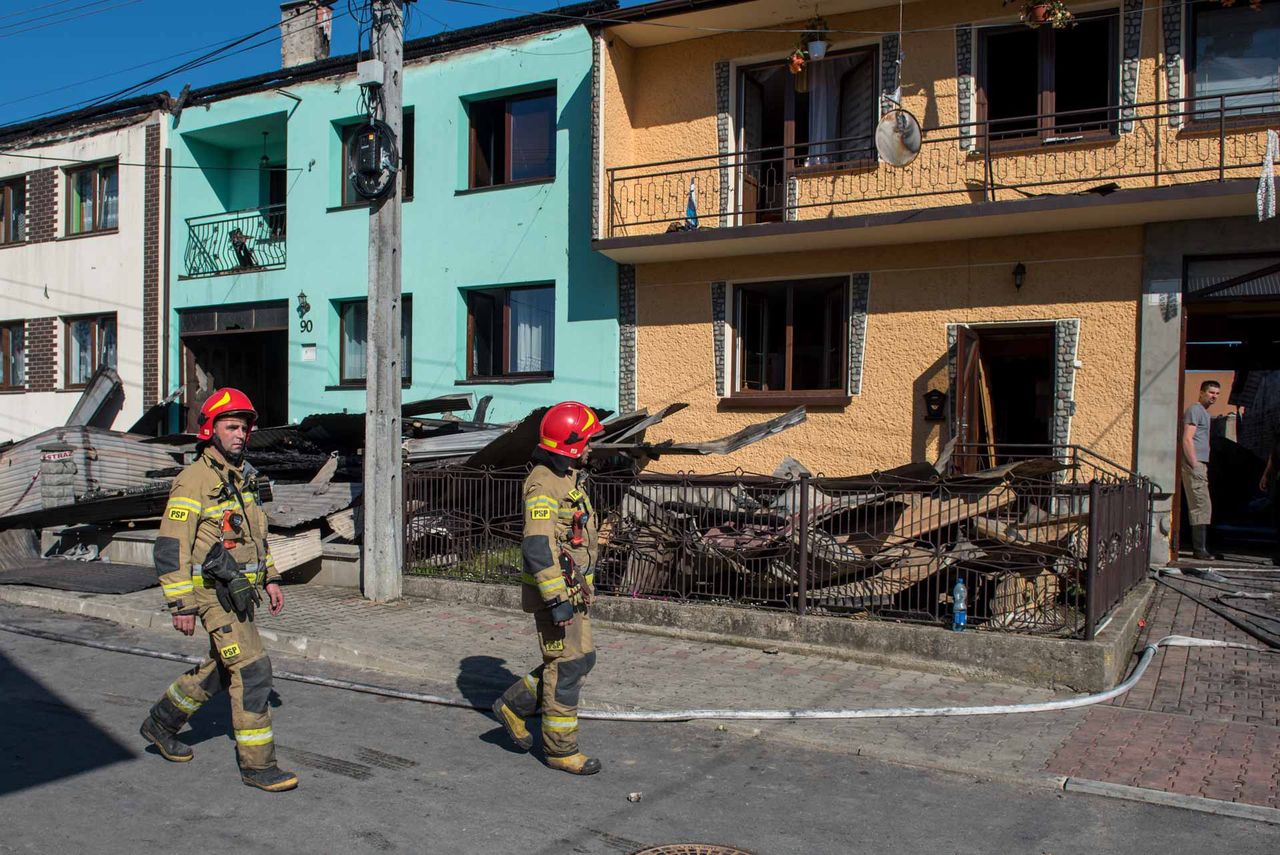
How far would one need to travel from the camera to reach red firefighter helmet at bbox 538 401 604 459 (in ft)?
17.0

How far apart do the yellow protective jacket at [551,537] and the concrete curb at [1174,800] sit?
2647 millimetres

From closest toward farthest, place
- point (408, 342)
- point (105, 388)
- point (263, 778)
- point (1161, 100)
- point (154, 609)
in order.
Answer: point (263, 778) → point (154, 609) → point (1161, 100) → point (408, 342) → point (105, 388)

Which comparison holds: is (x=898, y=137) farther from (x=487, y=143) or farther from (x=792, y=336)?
(x=487, y=143)

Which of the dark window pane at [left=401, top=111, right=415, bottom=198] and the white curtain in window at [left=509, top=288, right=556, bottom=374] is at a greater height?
the dark window pane at [left=401, top=111, right=415, bottom=198]

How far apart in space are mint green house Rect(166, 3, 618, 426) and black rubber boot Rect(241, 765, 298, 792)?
9317 mm

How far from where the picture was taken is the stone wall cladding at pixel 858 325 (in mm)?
12453

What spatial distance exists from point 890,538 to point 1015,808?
10.2ft

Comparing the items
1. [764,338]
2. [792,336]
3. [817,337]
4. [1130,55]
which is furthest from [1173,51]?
[764,338]

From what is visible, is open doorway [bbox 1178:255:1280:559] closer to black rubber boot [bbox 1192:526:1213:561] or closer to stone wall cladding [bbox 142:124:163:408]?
black rubber boot [bbox 1192:526:1213:561]

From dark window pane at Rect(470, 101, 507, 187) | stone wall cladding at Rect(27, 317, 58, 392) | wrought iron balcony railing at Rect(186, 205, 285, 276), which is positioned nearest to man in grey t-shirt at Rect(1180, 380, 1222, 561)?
dark window pane at Rect(470, 101, 507, 187)

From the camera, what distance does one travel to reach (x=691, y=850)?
14.0 feet

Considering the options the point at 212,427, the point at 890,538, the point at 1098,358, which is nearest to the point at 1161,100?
the point at 1098,358

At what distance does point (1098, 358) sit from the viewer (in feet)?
37.1

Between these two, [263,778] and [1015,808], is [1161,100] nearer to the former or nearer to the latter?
[1015,808]
